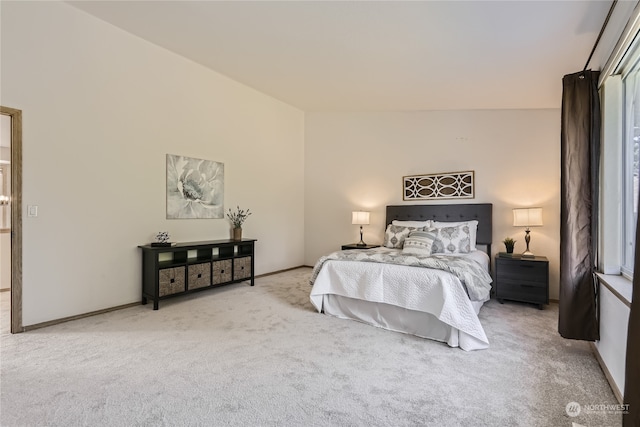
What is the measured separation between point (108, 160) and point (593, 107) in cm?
468

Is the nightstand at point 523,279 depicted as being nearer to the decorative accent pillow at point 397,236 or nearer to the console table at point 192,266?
the decorative accent pillow at point 397,236

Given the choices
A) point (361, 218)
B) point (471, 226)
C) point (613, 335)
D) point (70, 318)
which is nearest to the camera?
point (613, 335)

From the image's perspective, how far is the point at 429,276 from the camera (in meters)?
2.90

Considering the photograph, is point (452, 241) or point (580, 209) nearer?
point (580, 209)

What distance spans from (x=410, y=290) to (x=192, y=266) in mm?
2694

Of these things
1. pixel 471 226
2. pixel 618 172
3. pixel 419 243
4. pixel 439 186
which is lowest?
pixel 419 243

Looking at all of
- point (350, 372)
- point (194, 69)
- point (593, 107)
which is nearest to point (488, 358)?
point (350, 372)

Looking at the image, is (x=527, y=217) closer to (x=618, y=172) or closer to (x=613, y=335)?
(x=618, y=172)

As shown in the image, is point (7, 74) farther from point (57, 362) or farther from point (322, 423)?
point (322, 423)

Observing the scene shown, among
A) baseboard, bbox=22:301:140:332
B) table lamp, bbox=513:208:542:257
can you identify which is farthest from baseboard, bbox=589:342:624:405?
baseboard, bbox=22:301:140:332

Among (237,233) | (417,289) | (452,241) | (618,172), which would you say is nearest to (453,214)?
(452,241)

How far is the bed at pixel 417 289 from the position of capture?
2.69 meters

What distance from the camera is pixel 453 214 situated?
4.81m

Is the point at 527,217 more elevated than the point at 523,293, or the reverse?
the point at 527,217
